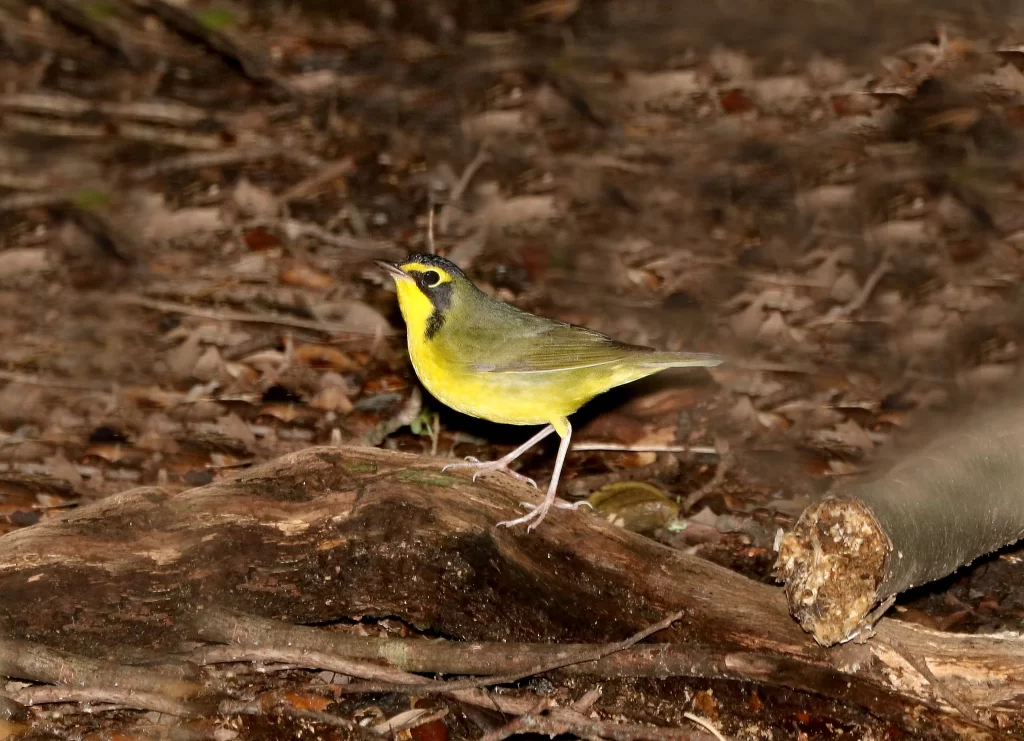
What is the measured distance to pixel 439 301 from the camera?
600 cm

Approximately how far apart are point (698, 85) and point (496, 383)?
24.5ft

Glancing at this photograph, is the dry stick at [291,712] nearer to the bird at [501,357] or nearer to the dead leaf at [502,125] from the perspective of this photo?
the bird at [501,357]

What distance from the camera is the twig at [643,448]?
22.8ft

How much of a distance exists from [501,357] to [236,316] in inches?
136

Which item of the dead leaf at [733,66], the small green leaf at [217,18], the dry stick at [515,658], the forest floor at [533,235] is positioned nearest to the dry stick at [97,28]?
the forest floor at [533,235]

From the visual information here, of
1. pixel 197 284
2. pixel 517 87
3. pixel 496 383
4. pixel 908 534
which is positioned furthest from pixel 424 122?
pixel 908 534

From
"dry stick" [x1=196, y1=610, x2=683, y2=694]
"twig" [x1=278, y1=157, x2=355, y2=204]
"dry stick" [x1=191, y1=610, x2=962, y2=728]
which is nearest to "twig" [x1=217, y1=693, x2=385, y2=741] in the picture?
"dry stick" [x1=196, y1=610, x2=683, y2=694]

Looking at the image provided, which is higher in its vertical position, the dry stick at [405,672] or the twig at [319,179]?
the twig at [319,179]

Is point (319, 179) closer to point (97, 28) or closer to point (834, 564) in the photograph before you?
point (97, 28)

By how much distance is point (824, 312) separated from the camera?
28.5ft

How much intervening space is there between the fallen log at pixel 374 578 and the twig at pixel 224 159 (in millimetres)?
6592

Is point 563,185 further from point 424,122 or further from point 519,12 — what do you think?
point 519,12

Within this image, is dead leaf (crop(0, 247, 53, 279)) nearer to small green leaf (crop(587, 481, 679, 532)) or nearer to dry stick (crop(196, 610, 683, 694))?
dry stick (crop(196, 610, 683, 694))

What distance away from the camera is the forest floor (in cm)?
704
